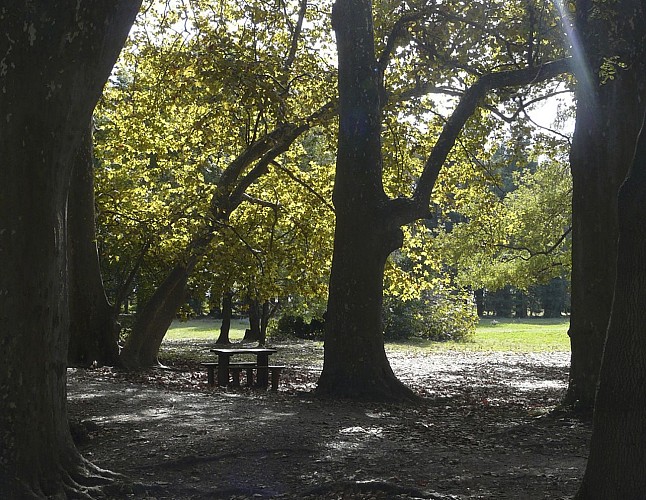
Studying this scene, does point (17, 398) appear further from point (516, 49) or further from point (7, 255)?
point (516, 49)

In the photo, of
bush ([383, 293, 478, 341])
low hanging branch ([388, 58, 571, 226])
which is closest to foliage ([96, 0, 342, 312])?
low hanging branch ([388, 58, 571, 226])

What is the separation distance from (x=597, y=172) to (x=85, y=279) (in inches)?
447

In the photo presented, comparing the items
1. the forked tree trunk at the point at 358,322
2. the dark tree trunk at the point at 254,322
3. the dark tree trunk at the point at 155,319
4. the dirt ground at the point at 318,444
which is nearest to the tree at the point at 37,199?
the dirt ground at the point at 318,444

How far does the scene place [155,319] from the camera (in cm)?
2023

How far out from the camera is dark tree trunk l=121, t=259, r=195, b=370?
64.9ft

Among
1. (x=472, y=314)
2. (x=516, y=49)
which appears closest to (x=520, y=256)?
(x=472, y=314)

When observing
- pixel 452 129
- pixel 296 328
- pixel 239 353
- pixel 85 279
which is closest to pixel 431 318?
pixel 296 328

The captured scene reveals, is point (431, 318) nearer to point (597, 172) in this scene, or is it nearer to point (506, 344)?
point (506, 344)

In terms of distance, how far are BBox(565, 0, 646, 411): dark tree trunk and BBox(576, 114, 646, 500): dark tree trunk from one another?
20.0ft

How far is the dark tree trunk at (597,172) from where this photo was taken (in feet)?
36.7

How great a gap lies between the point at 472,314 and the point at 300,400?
90.4 feet

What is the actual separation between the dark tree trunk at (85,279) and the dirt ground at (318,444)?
2841mm

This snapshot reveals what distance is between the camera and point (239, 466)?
311 inches

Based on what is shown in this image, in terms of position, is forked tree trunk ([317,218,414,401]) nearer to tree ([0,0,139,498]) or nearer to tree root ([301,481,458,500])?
tree root ([301,481,458,500])
